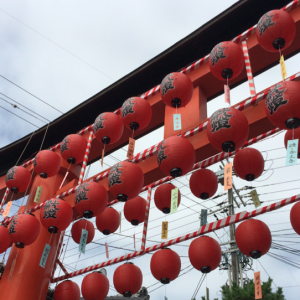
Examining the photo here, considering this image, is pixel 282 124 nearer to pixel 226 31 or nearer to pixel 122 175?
pixel 122 175

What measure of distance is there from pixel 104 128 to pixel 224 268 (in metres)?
13.3

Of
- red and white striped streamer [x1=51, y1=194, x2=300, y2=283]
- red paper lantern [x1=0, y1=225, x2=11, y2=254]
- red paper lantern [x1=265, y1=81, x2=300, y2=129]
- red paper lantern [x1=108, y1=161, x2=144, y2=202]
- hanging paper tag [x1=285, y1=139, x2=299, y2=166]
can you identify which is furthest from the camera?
red paper lantern [x1=0, y1=225, x2=11, y2=254]

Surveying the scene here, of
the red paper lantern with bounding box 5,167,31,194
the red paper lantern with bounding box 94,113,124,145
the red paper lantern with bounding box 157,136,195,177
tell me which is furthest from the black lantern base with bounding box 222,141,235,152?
the red paper lantern with bounding box 5,167,31,194

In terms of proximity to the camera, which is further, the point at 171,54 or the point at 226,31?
the point at 171,54

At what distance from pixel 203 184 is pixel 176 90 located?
1.64 metres

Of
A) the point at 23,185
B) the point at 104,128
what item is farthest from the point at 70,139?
the point at 23,185

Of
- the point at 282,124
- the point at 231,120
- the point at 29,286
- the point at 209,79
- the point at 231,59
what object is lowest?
the point at 29,286

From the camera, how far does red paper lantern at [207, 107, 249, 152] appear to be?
416cm

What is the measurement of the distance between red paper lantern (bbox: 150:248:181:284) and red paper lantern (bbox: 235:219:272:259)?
4.35 feet

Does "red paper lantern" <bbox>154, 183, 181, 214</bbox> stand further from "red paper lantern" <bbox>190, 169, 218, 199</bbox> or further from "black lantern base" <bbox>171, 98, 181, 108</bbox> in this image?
"black lantern base" <bbox>171, 98, 181, 108</bbox>

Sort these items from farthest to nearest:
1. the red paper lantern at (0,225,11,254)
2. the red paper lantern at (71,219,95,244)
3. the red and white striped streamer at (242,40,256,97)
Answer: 1. the red paper lantern at (71,219,95,244)
2. the red paper lantern at (0,225,11,254)
3. the red and white striped streamer at (242,40,256,97)

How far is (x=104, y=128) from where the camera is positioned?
6137 mm

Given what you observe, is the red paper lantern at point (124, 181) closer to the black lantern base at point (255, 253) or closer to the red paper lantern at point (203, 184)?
the red paper lantern at point (203, 184)

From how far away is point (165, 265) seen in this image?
5281 millimetres
